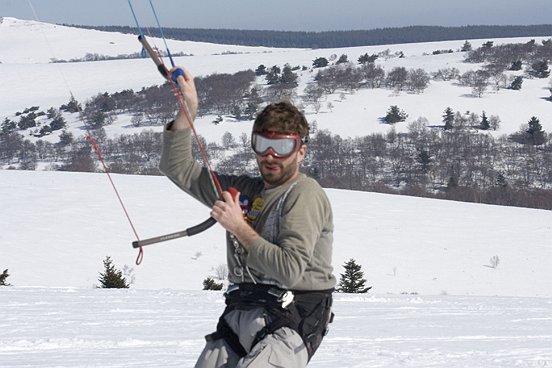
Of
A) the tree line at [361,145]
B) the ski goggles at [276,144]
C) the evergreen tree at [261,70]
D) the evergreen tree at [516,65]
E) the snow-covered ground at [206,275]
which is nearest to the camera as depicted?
the ski goggles at [276,144]

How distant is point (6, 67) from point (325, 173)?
102636 mm

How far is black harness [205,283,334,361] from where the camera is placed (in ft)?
11.7

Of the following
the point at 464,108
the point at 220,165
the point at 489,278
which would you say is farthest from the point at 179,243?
the point at 464,108

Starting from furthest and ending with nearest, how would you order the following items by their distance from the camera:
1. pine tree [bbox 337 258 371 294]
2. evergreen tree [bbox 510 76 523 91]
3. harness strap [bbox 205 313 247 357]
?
evergreen tree [bbox 510 76 523 91] < pine tree [bbox 337 258 371 294] < harness strap [bbox 205 313 247 357]

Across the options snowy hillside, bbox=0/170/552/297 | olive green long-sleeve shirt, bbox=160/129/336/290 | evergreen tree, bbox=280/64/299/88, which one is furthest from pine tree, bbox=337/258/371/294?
evergreen tree, bbox=280/64/299/88

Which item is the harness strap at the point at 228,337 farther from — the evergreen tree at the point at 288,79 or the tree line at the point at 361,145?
the evergreen tree at the point at 288,79

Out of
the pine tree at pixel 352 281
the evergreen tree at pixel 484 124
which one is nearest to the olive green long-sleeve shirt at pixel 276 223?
the pine tree at pixel 352 281

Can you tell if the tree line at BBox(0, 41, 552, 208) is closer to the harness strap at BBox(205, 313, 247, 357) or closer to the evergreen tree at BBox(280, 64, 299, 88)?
the evergreen tree at BBox(280, 64, 299, 88)

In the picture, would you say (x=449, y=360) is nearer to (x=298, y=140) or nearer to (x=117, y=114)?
(x=298, y=140)

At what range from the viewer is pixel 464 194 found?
89562 mm

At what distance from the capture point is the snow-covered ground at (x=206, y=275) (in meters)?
8.76

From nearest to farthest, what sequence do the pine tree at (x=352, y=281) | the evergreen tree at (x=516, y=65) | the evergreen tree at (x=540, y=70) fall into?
the pine tree at (x=352, y=281) < the evergreen tree at (x=540, y=70) < the evergreen tree at (x=516, y=65)

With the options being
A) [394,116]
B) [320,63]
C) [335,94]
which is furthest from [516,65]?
[320,63]

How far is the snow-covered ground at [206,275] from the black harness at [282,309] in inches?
88.3
